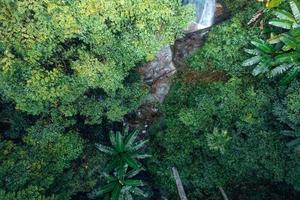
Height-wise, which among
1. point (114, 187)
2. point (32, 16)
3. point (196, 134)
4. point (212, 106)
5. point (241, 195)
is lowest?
point (241, 195)

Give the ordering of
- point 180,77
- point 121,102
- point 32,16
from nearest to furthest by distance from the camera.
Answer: point 32,16 < point 121,102 < point 180,77

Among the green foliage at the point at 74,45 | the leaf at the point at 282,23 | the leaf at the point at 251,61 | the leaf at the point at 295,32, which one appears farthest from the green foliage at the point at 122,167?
the leaf at the point at 295,32

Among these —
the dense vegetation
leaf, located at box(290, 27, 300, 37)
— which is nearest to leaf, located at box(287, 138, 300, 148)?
the dense vegetation

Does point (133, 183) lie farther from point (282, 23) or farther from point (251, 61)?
point (282, 23)

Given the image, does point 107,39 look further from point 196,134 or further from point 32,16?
point 196,134

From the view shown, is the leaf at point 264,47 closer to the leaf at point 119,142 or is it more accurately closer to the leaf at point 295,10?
the leaf at point 295,10

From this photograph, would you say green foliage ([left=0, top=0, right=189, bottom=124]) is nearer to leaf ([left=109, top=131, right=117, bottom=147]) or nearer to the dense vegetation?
the dense vegetation

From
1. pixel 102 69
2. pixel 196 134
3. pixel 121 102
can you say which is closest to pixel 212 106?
pixel 196 134
